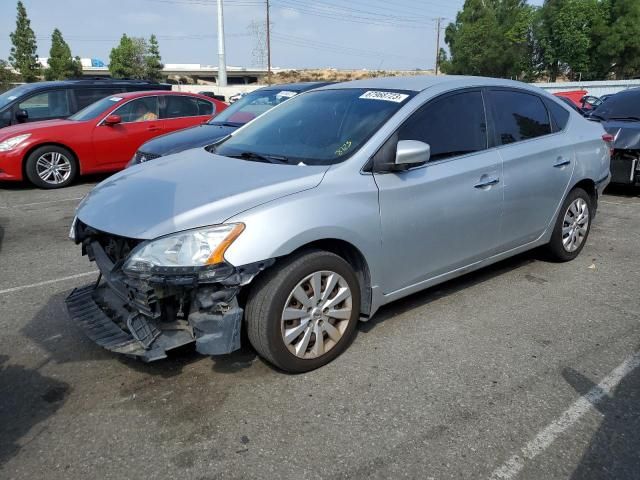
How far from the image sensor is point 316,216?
124 inches

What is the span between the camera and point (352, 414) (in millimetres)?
2893

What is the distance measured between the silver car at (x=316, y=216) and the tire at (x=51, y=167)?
6.15m

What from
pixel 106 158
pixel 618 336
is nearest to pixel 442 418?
pixel 618 336

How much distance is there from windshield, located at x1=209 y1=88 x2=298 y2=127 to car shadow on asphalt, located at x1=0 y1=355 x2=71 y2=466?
5.51 metres

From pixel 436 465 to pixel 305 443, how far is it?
2.03 ft

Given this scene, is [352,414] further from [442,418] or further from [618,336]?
[618,336]

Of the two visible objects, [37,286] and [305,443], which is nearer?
[305,443]

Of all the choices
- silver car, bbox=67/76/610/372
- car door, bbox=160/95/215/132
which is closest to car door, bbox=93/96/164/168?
car door, bbox=160/95/215/132

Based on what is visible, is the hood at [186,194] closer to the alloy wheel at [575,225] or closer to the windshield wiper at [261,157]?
the windshield wiper at [261,157]

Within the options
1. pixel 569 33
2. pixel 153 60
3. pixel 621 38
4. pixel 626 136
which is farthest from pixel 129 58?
pixel 626 136

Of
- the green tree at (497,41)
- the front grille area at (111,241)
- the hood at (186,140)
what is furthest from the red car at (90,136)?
the green tree at (497,41)

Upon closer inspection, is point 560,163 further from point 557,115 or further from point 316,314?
point 316,314

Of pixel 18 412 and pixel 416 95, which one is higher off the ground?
pixel 416 95

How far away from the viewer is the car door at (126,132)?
31.7ft
